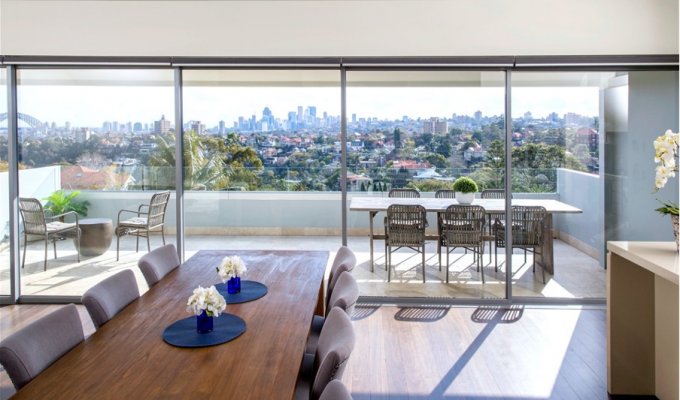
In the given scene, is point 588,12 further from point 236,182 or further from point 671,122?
point 236,182

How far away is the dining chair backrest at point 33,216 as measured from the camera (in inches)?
221

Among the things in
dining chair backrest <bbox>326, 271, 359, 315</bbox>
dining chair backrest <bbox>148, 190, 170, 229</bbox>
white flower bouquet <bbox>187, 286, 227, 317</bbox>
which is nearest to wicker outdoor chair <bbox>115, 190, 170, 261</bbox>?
dining chair backrest <bbox>148, 190, 170, 229</bbox>

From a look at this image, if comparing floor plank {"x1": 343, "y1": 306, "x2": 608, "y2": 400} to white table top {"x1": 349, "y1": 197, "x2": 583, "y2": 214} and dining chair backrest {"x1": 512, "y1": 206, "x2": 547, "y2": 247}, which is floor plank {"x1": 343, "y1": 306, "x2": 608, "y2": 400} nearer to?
dining chair backrest {"x1": 512, "y1": 206, "x2": 547, "y2": 247}

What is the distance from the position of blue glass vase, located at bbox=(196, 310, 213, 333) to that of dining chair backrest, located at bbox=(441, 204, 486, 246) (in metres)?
3.47

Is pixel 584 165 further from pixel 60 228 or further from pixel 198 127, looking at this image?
pixel 60 228

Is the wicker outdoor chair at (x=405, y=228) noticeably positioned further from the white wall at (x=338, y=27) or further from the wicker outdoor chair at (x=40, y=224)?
the wicker outdoor chair at (x=40, y=224)

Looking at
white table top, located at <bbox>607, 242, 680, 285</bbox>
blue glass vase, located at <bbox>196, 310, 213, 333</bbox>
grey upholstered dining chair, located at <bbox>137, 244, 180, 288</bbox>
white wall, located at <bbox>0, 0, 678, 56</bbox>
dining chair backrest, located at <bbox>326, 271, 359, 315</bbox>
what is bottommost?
blue glass vase, located at <bbox>196, 310, 213, 333</bbox>

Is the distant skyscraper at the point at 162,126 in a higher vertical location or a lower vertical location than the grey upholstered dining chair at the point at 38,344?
higher

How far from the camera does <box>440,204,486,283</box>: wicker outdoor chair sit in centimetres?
550

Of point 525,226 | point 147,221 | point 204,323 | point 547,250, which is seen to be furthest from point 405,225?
Result: point 204,323

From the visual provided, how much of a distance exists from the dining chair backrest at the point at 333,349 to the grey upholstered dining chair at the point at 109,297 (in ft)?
3.49

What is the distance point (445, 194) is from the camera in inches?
219

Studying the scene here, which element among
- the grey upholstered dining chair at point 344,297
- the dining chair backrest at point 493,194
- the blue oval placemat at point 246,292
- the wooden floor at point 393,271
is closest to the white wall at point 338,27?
the dining chair backrest at point 493,194

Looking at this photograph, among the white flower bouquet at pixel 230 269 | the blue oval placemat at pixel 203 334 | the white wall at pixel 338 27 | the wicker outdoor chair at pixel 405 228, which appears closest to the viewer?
the blue oval placemat at pixel 203 334
